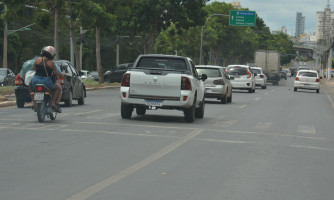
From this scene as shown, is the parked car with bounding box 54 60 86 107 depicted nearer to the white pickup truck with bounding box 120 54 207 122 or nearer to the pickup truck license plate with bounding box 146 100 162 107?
the white pickup truck with bounding box 120 54 207 122

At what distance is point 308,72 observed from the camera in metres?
47.8

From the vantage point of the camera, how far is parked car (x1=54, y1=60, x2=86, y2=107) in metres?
22.1

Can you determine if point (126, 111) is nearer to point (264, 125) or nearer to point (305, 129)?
point (264, 125)

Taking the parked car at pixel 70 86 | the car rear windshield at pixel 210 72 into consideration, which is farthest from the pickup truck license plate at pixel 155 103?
the car rear windshield at pixel 210 72

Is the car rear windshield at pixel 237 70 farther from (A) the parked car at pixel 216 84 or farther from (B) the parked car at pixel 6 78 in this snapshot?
(B) the parked car at pixel 6 78

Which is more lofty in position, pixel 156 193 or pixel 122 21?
pixel 122 21

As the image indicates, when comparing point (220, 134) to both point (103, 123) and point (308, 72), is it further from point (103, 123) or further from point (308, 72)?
point (308, 72)

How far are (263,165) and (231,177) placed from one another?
4.31 ft

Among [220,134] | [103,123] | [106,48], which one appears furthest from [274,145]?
[106,48]

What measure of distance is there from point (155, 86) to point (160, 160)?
6848 mm

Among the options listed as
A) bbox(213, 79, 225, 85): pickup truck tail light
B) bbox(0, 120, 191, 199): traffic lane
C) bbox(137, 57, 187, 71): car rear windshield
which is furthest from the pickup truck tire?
bbox(213, 79, 225, 85): pickup truck tail light

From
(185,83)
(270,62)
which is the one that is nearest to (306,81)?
(270,62)

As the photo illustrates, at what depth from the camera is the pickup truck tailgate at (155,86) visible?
16.4 m

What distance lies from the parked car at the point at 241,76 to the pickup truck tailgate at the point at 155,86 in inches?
944
